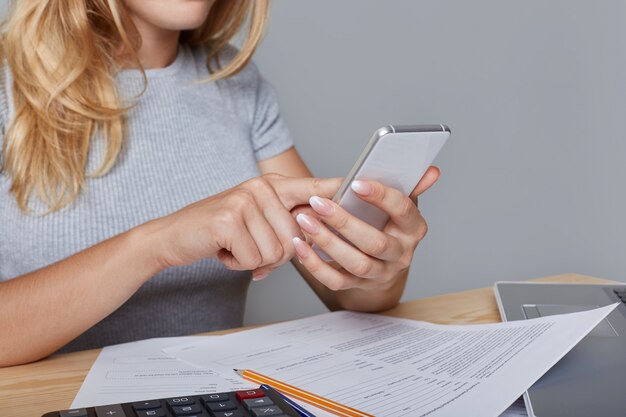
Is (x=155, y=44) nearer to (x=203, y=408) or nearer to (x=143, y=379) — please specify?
(x=143, y=379)

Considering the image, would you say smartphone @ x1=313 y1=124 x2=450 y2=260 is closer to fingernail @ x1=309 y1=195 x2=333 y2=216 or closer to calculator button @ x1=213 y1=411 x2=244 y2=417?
fingernail @ x1=309 y1=195 x2=333 y2=216

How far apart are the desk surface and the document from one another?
82mm

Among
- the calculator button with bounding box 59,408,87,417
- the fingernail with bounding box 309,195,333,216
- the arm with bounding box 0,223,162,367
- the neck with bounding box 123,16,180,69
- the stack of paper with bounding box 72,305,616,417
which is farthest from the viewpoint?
the neck with bounding box 123,16,180,69

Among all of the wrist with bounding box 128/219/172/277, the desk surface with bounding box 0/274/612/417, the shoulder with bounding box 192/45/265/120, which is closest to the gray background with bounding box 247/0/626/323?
the shoulder with bounding box 192/45/265/120

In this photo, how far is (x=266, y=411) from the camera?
0.54 meters

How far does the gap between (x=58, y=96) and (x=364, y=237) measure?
0.58 m

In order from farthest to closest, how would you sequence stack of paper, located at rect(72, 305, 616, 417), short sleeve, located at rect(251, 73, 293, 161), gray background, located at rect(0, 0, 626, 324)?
gray background, located at rect(0, 0, 626, 324) → short sleeve, located at rect(251, 73, 293, 161) → stack of paper, located at rect(72, 305, 616, 417)

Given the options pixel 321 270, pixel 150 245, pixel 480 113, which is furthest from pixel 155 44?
pixel 480 113

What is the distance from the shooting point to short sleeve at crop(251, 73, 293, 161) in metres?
1.35

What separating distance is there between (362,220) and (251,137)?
1.96 ft

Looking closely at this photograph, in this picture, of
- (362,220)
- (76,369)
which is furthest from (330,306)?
(76,369)

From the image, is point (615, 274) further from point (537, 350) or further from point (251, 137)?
point (537, 350)

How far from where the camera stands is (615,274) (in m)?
2.36

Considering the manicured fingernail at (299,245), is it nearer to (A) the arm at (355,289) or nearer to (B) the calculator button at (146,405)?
(A) the arm at (355,289)
